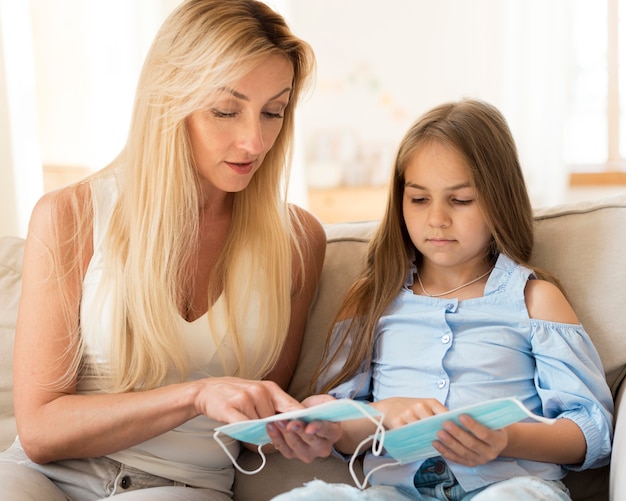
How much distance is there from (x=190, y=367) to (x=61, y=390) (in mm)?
216

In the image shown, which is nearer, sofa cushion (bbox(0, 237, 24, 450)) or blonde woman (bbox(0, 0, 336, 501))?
blonde woman (bbox(0, 0, 336, 501))

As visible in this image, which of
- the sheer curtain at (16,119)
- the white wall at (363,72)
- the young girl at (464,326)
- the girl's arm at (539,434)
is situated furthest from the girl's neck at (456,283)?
the white wall at (363,72)

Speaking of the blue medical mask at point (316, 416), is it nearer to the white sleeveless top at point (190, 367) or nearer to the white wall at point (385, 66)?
the white sleeveless top at point (190, 367)

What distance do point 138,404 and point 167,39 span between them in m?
0.60

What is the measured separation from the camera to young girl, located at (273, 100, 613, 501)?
138 cm

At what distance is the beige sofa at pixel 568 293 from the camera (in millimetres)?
1505

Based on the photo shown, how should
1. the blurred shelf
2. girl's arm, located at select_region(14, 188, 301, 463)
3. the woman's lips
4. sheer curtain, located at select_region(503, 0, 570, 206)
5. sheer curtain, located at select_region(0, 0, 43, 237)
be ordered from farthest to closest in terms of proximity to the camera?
1. the blurred shelf
2. sheer curtain, located at select_region(503, 0, 570, 206)
3. sheer curtain, located at select_region(0, 0, 43, 237)
4. the woman's lips
5. girl's arm, located at select_region(14, 188, 301, 463)

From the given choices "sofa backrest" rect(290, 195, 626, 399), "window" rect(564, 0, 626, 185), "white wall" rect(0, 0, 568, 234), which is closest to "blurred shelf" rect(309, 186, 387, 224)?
"white wall" rect(0, 0, 568, 234)

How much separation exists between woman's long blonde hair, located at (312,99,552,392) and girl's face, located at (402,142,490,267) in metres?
0.02

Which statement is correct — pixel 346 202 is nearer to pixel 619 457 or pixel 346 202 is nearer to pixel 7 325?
pixel 7 325

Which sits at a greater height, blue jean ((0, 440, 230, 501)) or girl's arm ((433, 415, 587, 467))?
girl's arm ((433, 415, 587, 467))

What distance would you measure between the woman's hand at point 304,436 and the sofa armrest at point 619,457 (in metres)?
0.41

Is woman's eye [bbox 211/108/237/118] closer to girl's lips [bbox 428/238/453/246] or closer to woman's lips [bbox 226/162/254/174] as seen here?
woman's lips [bbox 226/162/254/174]

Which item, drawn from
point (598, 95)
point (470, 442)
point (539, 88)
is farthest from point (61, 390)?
point (598, 95)
